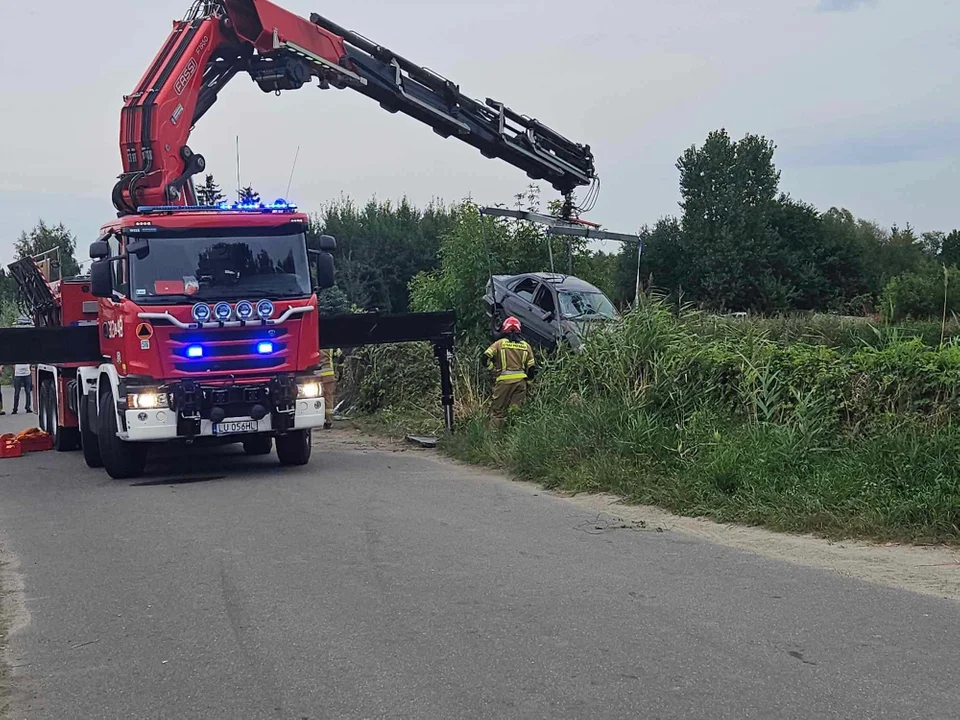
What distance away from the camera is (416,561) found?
8234mm

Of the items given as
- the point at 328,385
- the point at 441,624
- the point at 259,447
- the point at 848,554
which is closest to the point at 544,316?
the point at 328,385

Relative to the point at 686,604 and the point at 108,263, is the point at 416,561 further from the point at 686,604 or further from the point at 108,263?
the point at 108,263

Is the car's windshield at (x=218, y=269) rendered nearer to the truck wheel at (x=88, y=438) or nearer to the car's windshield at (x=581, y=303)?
the truck wheel at (x=88, y=438)

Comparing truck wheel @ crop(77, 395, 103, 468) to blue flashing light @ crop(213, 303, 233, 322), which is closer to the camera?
blue flashing light @ crop(213, 303, 233, 322)

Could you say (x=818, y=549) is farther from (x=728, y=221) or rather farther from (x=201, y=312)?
(x=728, y=221)

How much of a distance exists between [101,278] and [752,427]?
24.6 ft

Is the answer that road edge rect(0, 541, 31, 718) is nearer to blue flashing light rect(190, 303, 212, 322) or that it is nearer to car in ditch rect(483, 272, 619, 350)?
blue flashing light rect(190, 303, 212, 322)

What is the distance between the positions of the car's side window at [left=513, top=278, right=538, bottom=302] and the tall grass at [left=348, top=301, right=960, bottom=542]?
498 cm

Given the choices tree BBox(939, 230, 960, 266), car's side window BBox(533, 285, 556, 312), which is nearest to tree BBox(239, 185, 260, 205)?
car's side window BBox(533, 285, 556, 312)

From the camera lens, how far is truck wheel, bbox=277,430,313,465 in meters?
14.1

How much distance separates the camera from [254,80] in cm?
1582

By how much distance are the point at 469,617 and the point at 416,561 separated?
5.40ft

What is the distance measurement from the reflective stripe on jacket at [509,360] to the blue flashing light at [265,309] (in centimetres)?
335

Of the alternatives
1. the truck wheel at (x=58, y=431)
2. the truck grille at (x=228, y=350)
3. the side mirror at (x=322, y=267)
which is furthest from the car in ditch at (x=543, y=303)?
the truck wheel at (x=58, y=431)
